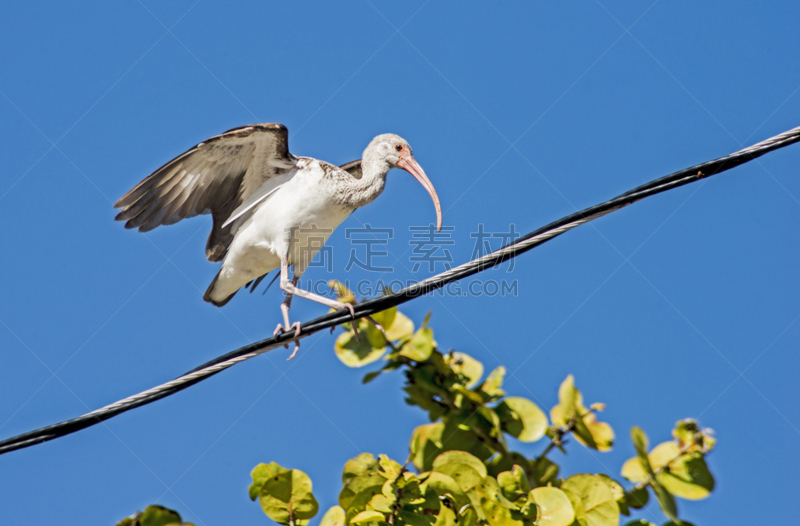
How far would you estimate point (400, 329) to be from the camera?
473 cm

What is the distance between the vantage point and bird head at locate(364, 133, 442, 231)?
23.9ft

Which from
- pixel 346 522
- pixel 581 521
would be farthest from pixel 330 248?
pixel 581 521

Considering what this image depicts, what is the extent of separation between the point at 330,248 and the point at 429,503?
380 centimetres

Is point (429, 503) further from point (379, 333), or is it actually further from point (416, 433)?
point (379, 333)

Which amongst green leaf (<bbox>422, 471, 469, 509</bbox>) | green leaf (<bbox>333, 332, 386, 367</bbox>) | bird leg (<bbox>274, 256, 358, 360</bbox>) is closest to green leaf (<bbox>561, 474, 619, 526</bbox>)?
green leaf (<bbox>422, 471, 469, 509</bbox>)

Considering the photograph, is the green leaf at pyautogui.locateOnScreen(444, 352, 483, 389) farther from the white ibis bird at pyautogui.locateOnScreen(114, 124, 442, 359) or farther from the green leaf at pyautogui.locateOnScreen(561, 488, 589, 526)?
the white ibis bird at pyautogui.locateOnScreen(114, 124, 442, 359)

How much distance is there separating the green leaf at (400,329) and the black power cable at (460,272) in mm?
592

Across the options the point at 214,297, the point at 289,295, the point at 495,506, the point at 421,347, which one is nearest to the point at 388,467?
the point at 495,506

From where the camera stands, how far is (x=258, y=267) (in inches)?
277

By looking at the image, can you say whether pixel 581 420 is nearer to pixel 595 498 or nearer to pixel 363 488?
pixel 595 498

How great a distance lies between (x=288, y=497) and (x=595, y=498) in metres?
1.91

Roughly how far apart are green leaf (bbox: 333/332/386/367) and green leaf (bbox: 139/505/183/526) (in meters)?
2.09

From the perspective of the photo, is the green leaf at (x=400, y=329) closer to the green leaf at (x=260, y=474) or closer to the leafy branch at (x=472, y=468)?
the leafy branch at (x=472, y=468)

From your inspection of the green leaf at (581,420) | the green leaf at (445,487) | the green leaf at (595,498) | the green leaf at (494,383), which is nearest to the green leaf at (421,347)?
the green leaf at (494,383)
